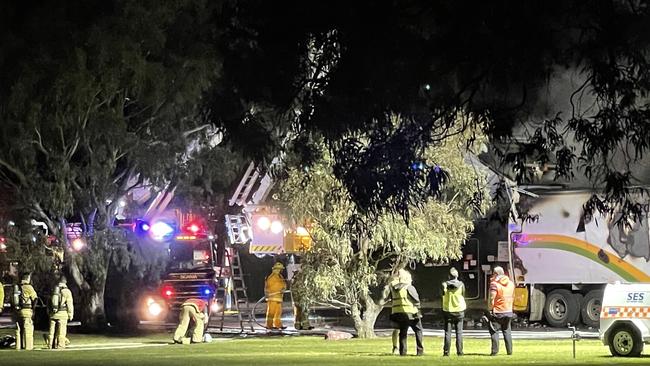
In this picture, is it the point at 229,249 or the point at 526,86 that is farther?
the point at 229,249

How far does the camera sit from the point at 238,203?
31.8m

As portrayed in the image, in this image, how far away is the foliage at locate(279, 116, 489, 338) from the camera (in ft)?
87.6

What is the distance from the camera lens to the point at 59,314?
86.5 feet

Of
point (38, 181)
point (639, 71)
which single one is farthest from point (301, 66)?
point (38, 181)

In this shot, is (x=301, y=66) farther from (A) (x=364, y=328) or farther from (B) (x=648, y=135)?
(A) (x=364, y=328)

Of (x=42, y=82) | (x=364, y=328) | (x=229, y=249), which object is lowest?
(x=364, y=328)

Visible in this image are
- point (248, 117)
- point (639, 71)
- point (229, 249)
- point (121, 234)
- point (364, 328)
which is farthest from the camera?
point (121, 234)

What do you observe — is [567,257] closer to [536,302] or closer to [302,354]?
[536,302]

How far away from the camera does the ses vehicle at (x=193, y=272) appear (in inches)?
1206

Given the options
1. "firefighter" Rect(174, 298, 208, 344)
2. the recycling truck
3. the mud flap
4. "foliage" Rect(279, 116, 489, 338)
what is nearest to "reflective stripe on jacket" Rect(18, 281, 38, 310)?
"firefighter" Rect(174, 298, 208, 344)

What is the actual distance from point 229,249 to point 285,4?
715 inches

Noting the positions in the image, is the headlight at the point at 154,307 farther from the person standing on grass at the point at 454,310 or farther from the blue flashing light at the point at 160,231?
the person standing on grass at the point at 454,310

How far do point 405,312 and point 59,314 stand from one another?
8312mm

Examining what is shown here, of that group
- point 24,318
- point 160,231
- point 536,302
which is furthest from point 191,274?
point 536,302
